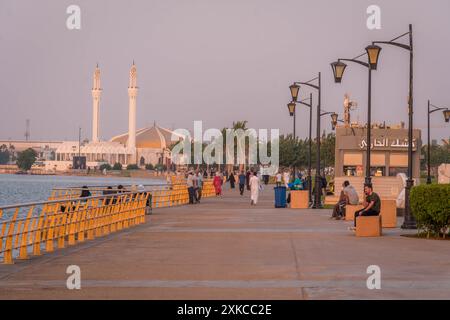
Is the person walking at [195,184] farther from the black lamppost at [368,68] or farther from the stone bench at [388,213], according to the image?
the stone bench at [388,213]

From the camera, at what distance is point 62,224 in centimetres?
2152

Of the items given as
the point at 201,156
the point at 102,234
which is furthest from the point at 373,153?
the point at 201,156

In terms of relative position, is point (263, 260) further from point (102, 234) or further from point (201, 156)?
point (201, 156)

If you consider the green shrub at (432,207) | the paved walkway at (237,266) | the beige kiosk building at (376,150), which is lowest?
the paved walkway at (237,266)

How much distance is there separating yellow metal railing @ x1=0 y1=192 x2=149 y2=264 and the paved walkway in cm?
43

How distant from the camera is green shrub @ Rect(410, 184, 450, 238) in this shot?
2275 centimetres

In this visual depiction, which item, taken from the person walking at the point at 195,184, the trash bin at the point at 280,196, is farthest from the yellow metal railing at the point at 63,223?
the person walking at the point at 195,184

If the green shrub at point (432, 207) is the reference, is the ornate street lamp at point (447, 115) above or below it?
above

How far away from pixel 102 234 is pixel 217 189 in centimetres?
3869

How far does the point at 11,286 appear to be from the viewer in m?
14.1

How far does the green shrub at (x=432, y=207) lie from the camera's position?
22.8 metres

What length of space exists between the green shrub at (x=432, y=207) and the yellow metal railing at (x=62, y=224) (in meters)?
8.16

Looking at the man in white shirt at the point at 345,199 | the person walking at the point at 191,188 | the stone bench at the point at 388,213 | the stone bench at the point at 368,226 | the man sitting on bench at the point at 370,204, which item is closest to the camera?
the stone bench at the point at 368,226

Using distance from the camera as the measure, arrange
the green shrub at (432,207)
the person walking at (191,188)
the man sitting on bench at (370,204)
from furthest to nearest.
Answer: the person walking at (191,188), the man sitting on bench at (370,204), the green shrub at (432,207)
